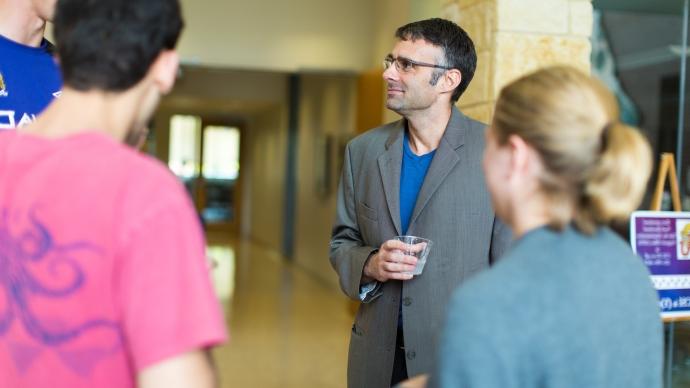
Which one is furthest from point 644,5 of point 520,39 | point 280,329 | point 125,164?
point 125,164

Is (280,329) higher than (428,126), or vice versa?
(428,126)

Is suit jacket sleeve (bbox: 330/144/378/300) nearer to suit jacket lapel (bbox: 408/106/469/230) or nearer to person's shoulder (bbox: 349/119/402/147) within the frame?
person's shoulder (bbox: 349/119/402/147)

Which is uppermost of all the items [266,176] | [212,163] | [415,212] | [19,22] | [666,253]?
[19,22]

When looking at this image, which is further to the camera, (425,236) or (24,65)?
(425,236)

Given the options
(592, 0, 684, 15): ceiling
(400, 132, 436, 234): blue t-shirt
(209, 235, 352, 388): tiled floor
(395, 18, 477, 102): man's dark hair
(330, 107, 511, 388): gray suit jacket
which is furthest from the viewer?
(209, 235, 352, 388): tiled floor

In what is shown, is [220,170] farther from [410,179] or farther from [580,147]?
[580,147]

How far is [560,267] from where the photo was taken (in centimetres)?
116

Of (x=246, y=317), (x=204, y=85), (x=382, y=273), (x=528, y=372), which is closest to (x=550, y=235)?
(x=528, y=372)

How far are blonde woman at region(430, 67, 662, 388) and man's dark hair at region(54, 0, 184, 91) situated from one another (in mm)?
545

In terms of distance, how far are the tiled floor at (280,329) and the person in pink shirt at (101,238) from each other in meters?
4.18

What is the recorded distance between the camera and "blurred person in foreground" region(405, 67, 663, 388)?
43.8 inches

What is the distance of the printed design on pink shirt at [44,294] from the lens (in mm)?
1077

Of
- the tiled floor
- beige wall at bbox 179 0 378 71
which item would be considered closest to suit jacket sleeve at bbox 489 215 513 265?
the tiled floor

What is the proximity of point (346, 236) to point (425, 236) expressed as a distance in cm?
38
